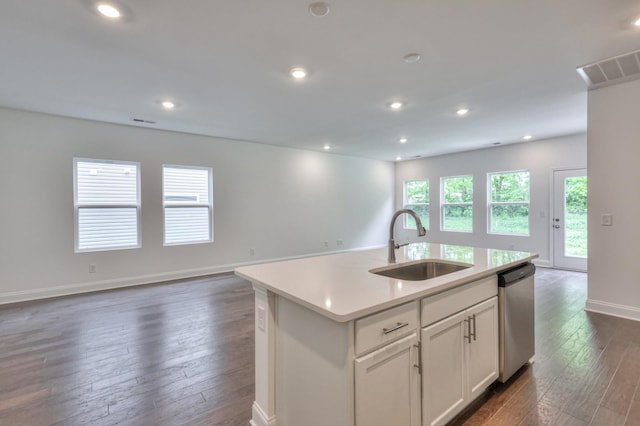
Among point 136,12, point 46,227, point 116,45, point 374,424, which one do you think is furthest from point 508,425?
point 46,227

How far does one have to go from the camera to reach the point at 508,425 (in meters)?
1.70

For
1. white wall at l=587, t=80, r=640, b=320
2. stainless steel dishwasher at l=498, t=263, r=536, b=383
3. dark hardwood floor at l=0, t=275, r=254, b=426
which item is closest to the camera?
dark hardwood floor at l=0, t=275, r=254, b=426

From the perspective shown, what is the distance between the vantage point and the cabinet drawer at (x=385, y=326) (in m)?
1.20

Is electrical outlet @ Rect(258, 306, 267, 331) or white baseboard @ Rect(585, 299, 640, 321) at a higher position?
electrical outlet @ Rect(258, 306, 267, 331)

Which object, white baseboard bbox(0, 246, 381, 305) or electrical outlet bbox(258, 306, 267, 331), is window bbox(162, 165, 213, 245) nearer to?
white baseboard bbox(0, 246, 381, 305)

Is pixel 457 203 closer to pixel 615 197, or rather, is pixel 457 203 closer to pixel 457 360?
pixel 615 197

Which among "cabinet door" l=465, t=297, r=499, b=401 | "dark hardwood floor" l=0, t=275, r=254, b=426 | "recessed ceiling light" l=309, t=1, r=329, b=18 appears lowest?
"dark hardwood floor" l=0, t=275, r=254, b=426

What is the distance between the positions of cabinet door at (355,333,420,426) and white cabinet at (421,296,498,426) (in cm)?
9

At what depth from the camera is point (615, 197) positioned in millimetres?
3307

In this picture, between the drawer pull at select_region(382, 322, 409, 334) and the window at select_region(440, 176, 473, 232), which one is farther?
the window at select_region(440, 176, 473, 232)

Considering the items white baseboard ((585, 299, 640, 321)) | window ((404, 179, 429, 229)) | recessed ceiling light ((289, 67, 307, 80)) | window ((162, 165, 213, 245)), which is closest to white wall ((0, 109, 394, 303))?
window ((162, 165, 213, 245))

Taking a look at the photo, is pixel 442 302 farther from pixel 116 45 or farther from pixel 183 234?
pixel 183 234

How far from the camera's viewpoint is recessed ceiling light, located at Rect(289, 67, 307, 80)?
2.84m

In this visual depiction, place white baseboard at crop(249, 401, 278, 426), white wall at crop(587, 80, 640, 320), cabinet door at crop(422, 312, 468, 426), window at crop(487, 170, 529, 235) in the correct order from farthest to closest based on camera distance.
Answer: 1. window at crop(487, 170, 529, 235)
2. white wall at crop(587, 80, 640, 320)
3. white baseboard at crop(249, 401, 278, 426)
4. cabinet door at crop(422, 312, 468, 426)
